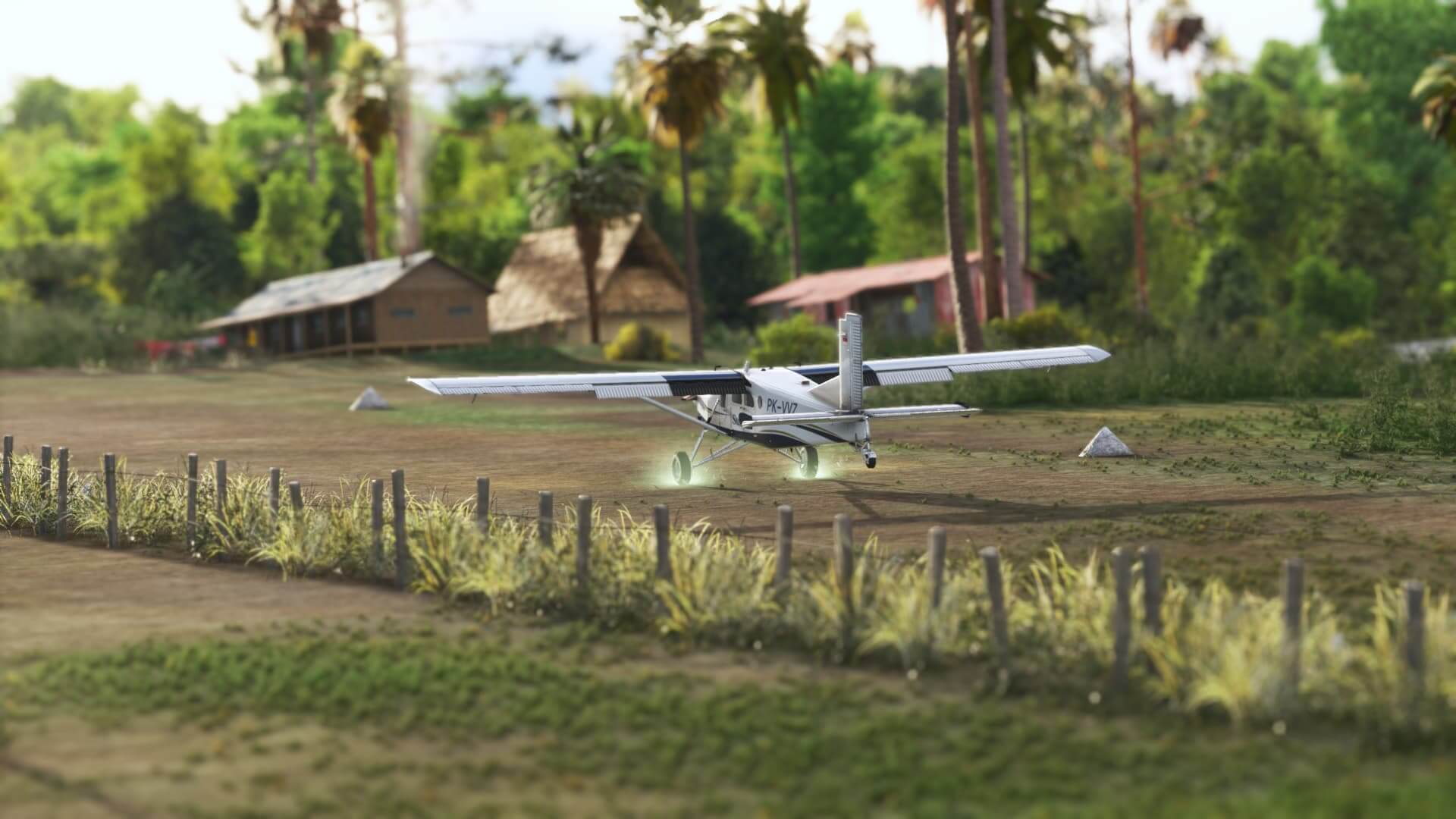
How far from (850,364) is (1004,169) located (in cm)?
2732

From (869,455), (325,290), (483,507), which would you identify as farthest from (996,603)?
(325,290)

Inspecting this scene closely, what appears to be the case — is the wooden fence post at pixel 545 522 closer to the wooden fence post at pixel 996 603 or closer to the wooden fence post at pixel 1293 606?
the wooden fence post at pixel 996 603

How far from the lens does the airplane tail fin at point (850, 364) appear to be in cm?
2312

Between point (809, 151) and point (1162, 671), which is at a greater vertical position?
point (809, 151)

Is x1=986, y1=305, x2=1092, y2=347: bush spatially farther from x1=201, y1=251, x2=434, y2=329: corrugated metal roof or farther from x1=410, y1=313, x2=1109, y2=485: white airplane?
x1=201, y1=251, x2=434, y2=329: corrugated metal roof

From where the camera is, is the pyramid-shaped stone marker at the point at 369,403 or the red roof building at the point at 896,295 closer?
the pyramid-shaped stone marker at the point at 369,403

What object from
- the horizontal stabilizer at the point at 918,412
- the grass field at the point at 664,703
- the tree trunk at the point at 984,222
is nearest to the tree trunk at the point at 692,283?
the tree trunk at the point at 984,222

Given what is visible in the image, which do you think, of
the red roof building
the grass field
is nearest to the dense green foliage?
the red roof building

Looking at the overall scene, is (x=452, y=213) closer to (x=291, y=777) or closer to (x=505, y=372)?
(x=505, y=372)

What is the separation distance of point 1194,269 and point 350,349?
4958cm

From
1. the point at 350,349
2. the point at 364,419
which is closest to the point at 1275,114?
the point at 350,349

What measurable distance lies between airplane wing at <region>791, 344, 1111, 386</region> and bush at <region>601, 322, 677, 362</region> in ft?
136

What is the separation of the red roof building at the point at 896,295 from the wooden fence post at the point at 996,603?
52229 millimetres

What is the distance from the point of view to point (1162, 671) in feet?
40.1
